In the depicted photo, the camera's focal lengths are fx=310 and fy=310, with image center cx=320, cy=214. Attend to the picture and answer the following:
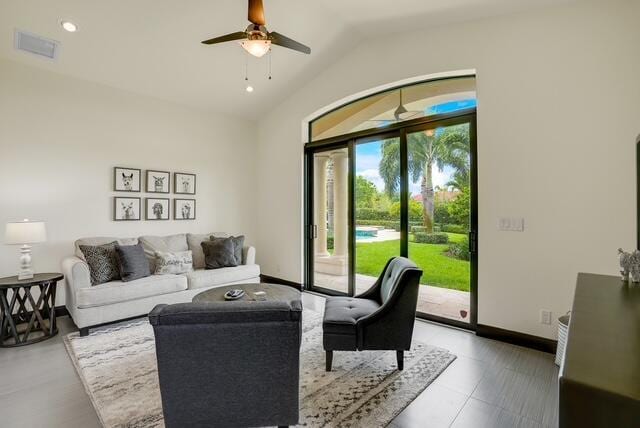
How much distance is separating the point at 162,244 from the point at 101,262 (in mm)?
890

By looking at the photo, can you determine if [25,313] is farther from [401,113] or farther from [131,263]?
[401,113]

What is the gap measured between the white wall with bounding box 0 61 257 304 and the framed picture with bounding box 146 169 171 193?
95 mm

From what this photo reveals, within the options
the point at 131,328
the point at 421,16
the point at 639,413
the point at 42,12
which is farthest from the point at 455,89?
the point at 131,328

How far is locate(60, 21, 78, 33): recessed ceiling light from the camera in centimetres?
314

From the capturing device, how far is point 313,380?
243cm

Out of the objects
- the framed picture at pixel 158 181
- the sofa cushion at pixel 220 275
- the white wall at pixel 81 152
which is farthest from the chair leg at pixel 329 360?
the framed picture at pixel 158 181

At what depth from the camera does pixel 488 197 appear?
327cm

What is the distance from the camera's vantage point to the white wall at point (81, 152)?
3.61 metres

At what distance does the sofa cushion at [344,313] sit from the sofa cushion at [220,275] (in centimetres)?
198

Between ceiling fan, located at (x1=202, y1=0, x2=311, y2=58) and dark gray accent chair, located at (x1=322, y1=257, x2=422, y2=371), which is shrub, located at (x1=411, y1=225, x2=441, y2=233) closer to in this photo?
dark gray accent chair, located at (x1=322, y1=257, x2=422, y2=371)

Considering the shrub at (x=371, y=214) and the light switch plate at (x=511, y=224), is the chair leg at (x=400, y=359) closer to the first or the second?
the light switch plate at (x=511, y=224)

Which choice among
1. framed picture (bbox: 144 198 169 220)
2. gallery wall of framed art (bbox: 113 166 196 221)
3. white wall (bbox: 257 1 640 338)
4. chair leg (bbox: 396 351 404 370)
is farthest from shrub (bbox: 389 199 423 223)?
framed picture (bbox: 144 198 169 220)

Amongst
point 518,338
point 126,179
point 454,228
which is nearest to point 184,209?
point 126,179

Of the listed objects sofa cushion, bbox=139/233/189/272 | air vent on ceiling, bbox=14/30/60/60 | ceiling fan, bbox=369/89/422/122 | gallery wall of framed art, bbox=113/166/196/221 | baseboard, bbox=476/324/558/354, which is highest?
air vent on ceiling, bbox=14/30/60/60
